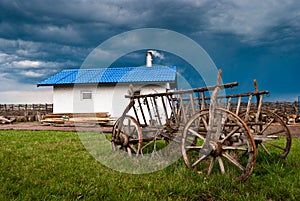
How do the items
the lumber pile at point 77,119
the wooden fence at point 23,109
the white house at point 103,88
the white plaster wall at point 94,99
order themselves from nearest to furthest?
the lumber pile at point 77,119 → the white house at point 103,88 → the white plaster wall at point 94,99 → the wooden fence at point 23,109

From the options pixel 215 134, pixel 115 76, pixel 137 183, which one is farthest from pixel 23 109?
pixel 215 134

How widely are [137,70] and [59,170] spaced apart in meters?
15.5

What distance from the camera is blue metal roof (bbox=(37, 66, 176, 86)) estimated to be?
712 inches

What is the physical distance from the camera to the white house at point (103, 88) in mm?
18188

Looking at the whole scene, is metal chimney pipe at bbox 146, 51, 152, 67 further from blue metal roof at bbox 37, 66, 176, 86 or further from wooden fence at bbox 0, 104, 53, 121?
wooden fence at bbox 0, 104, 53, 121

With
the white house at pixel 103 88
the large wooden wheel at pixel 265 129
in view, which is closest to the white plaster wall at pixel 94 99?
the white house at pixel 103 88

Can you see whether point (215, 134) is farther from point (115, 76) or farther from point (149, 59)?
point (149, 59)

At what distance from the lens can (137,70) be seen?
65.8 feet

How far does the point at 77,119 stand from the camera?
61.1 feet

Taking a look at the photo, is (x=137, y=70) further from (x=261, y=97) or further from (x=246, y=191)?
(x=246, y=191)

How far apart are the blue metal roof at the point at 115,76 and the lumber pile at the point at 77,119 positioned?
91.2 inches

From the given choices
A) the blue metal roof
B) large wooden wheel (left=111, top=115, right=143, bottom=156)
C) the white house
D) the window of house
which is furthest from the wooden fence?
large wooden wheel (left=111, top=115, right=143, bottom=156)

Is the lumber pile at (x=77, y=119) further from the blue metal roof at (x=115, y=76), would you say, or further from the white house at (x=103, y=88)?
the blue metal roof at (x=115, y=76)

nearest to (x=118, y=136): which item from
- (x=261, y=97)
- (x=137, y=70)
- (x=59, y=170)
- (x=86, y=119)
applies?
(x=59, y=170)
